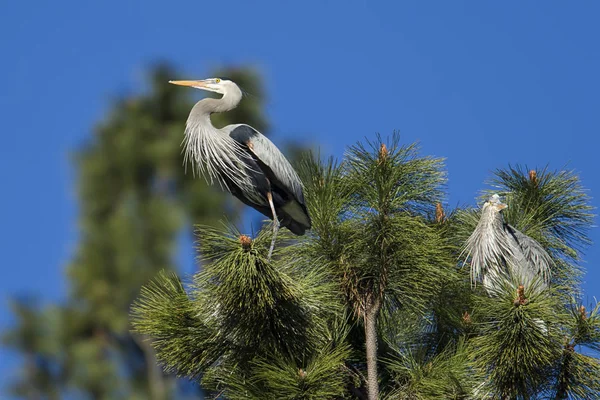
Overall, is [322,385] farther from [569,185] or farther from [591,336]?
[569,185]

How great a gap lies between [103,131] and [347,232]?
34.4 ft

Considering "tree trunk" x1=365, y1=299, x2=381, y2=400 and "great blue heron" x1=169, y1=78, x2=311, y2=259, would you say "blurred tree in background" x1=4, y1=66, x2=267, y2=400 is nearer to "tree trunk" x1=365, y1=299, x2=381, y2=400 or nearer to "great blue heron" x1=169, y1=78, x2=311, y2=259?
"great blue heron" x1=169, y1=78, x2=311, y2=259

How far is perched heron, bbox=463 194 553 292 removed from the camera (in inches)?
283

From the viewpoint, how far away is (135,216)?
1549cm

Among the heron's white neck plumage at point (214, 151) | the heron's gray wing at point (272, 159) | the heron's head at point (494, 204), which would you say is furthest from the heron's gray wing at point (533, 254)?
the heron's white neck plumage at point (214, 151)

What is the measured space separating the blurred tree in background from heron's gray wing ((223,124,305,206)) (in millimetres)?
6549

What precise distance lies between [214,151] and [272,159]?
36 centimetres

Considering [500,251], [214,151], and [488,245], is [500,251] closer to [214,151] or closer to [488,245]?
[488,245]

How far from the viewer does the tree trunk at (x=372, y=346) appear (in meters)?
6.01

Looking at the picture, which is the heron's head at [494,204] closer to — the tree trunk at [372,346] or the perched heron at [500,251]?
the perched heron at [500,251]

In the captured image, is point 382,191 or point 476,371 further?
point 382,191

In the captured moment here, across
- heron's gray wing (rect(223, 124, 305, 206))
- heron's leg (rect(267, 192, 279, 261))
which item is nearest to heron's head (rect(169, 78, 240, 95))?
heron's gray wing (rect(223, 124, 305, 206))

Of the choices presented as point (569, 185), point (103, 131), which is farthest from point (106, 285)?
point (569, 185)

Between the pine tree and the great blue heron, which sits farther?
the great blue heron
